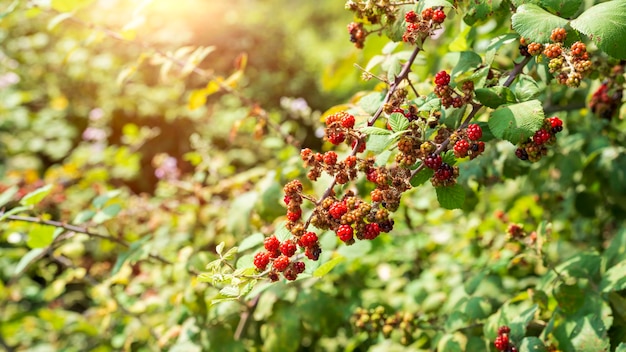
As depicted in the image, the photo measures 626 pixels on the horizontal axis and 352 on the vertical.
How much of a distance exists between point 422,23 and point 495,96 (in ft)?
0.85

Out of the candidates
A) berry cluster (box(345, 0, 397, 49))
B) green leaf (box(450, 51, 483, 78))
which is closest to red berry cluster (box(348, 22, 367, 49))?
berry cluster (box(345, 0, 397, 49))

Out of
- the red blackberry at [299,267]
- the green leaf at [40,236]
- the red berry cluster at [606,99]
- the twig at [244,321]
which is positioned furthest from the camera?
the twig at [244,321]

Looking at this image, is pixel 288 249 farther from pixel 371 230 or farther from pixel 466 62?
pixel 466 62

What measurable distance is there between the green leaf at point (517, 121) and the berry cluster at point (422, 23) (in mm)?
272

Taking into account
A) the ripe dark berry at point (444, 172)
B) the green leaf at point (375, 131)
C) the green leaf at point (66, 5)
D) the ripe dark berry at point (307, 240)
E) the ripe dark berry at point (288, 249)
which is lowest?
the ripe dark berry at point (288, 249)

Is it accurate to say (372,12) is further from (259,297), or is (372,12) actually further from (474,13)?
(259,297)

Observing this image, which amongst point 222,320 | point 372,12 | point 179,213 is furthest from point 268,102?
point 372,12

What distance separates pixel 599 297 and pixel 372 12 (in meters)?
1.19

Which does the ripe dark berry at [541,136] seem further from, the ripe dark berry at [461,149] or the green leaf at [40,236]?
the green leaf at [40,236]

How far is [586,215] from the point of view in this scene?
2479 mm

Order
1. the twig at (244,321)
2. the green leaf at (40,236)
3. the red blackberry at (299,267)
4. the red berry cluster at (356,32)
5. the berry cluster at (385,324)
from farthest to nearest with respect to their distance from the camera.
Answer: the twig at (244,321) < the green leaf at (40,236) < the berry cluster at (385,324) < the red berry cluster at (356,32) < the red blackberry at (299,267)

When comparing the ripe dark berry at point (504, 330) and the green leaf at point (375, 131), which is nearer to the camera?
the green leaf at point (375, 131)

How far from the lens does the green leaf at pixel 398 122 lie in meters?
1.23

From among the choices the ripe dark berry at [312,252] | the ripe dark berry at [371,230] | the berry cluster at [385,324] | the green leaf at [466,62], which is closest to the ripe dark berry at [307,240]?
the ripe dark berry at [312,252]
